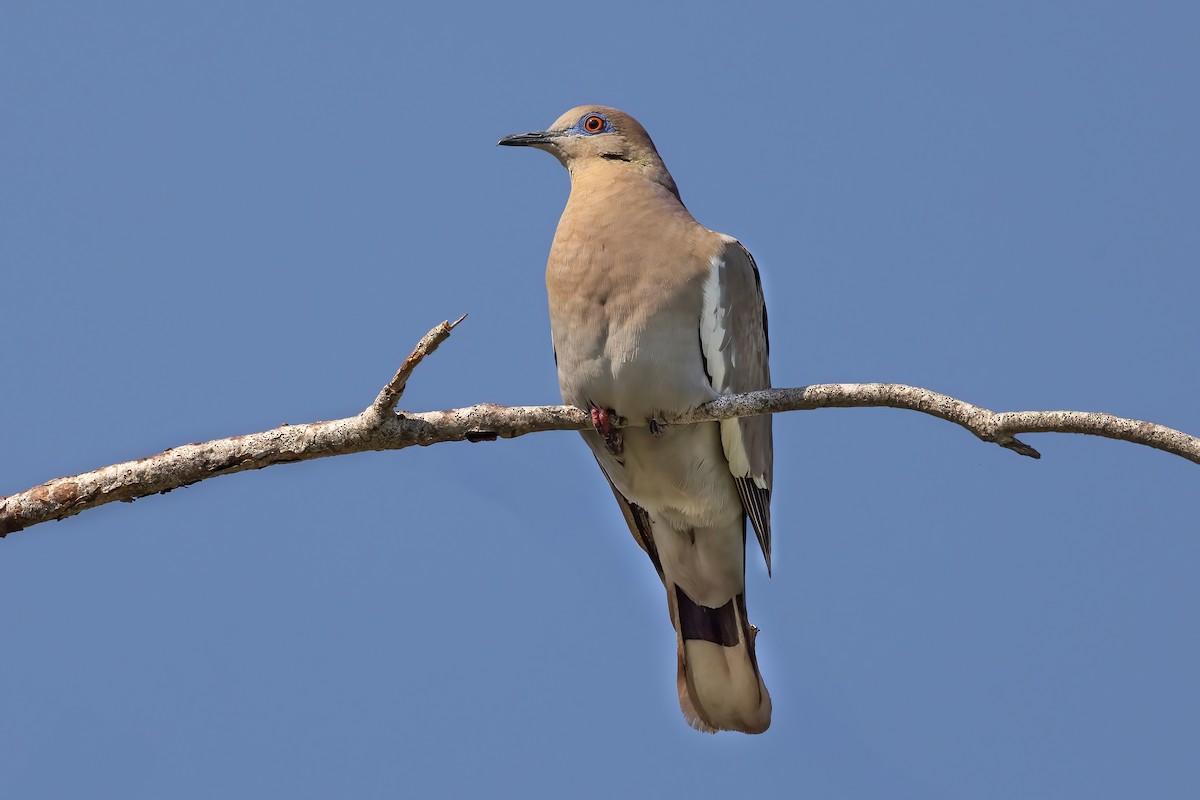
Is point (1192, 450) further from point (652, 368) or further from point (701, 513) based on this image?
point (701, 513)

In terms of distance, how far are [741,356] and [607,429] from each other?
68 cm

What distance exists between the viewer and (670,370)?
520cm

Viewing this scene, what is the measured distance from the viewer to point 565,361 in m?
5.41

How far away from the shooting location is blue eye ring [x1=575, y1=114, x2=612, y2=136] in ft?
20.1

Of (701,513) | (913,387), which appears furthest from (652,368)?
(913,387)

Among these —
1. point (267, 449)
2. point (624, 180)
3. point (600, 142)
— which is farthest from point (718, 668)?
point (267, 449)

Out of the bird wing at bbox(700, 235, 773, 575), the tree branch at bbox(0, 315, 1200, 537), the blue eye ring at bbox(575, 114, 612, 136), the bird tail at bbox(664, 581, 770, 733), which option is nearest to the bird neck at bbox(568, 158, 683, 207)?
the blue eye ring at bbox(575, 114, 612, 136)

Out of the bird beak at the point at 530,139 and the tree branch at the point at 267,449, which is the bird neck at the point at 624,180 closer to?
the bird beak at the point at 530,139

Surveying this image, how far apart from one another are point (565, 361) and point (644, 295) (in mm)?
431

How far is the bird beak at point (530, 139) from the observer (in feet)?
20.5

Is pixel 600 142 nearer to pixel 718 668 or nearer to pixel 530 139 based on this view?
pixel 530 139

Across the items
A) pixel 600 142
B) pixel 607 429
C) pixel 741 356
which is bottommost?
pixel 607 429

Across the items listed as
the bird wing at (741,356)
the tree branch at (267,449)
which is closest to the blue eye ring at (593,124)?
the bird wing at (741,356)

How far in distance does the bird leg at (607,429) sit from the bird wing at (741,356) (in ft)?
1.40
